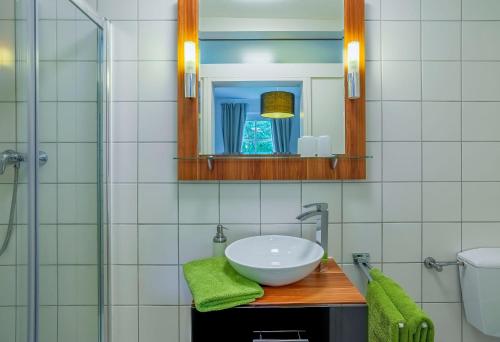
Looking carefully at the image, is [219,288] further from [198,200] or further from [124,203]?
[124,203]

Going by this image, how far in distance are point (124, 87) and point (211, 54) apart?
16.3 inches

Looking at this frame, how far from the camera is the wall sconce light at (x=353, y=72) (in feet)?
4.31

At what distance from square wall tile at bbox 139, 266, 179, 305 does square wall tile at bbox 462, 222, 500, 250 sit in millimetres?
1319

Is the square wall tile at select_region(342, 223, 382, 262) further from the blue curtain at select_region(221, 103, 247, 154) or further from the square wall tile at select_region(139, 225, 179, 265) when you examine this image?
the square wall tile at select_region(139, 225, 179, 265)

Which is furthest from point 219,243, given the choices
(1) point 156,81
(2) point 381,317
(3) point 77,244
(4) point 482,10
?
(4) point 482,10

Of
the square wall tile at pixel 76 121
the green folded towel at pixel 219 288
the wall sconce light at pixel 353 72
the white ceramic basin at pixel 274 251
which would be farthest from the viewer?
the wall sconce light at pixel 353 72

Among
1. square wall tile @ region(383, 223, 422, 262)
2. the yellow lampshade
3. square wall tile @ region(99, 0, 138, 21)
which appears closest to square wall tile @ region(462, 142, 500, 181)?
square wall tile @ region(383, 223, 422, 262)

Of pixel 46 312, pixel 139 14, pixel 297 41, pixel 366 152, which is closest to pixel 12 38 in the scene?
pixel 139 14

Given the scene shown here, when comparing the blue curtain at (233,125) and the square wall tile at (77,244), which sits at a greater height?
the blue curtain at (233,125)

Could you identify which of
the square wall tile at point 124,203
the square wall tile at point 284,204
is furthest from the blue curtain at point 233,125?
the square wall tile at point 124,203

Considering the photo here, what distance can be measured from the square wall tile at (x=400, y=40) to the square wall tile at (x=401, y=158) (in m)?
0.39

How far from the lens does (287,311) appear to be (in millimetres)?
975

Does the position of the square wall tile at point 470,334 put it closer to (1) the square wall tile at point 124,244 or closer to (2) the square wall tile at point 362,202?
(2) the square wall tile at point 362,202

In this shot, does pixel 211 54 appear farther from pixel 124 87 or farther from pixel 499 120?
pixel 499 120
